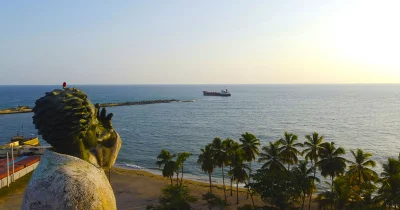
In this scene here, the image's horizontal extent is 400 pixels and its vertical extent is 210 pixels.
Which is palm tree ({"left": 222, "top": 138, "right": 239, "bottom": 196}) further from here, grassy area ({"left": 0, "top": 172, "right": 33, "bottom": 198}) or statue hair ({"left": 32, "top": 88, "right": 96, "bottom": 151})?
statue hair ({"left": 32, "top": 88, "right": 96, "bottom": 151})

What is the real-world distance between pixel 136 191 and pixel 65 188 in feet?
123

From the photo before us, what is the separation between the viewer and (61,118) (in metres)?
6.39

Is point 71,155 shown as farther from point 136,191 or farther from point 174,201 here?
point 136,191

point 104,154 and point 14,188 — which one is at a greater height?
point 104,154

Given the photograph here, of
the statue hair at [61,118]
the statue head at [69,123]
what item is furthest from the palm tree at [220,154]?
the statue hair at [61,118]

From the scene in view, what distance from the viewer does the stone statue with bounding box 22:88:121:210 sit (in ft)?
18.7

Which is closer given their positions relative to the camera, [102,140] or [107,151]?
[102,140]

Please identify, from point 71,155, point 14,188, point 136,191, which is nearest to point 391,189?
point 71,155

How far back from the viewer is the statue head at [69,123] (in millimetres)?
6414

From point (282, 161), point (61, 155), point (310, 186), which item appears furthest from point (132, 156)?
point (61, 155)

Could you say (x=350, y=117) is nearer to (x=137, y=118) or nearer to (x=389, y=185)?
(x=137, y=118)

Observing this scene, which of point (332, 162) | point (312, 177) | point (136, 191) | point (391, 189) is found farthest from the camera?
point (136, 191)

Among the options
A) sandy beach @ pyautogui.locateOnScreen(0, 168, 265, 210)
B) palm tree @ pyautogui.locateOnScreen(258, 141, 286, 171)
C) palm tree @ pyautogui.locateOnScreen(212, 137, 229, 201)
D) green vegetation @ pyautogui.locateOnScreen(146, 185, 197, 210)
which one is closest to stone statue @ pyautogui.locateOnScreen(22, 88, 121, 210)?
green vegetation @ pyautogui.locateOnScreen(146, 185, 197, 210)

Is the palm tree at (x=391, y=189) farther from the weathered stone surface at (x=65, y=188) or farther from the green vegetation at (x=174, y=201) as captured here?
the weathered stone surface at (x=65, y=188)
